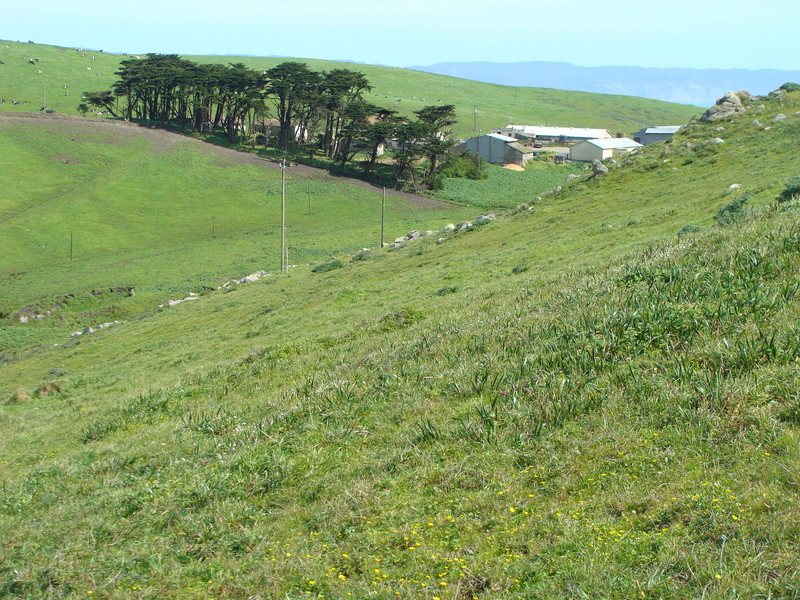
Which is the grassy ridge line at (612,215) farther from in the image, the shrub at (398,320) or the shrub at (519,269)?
the shrub at (398,320)

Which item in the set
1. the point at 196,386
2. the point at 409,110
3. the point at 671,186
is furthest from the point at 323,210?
the point at 409,110

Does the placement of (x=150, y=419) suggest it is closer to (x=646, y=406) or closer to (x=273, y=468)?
(x=273, y=468)

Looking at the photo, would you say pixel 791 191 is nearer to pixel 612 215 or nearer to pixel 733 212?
pixel 733 212

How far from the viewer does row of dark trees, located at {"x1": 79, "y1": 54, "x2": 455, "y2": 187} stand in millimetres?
105688

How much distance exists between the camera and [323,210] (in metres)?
90.9

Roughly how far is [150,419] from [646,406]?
1080cm

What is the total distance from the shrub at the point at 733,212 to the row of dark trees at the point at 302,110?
266 ft

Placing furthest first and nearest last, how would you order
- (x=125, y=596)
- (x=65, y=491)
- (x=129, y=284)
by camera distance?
(x=129, y=284), (x=65, y=491), (x=125, y=596)

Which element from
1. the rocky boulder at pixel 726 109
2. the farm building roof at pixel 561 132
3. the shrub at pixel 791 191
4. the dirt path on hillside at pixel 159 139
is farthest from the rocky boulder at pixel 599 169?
the farm building roof at pixel 561 132

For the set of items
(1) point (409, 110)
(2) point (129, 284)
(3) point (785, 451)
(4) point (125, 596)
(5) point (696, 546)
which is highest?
(1) point (409, 110)

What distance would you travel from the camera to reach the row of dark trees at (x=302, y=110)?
10569 cm

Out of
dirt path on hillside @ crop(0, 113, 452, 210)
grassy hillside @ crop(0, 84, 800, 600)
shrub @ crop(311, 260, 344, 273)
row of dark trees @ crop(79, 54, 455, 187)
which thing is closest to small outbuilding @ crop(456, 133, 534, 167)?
row of dark trees @ crop(79, 54, 455, 187)

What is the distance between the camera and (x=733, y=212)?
22.0m

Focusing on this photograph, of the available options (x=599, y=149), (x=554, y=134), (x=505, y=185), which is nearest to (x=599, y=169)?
(x=505, y=185)
